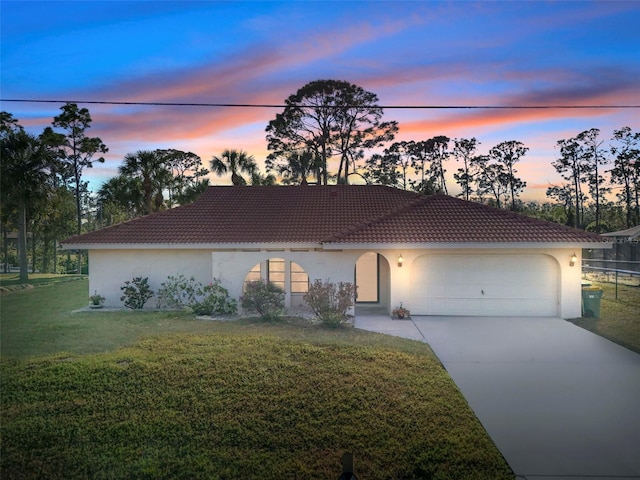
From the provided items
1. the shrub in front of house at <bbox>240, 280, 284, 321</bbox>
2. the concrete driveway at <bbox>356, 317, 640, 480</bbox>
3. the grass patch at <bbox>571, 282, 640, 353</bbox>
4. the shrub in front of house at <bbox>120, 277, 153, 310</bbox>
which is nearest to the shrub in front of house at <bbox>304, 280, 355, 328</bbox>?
the concrete driveway at <bbox>356, 317, 640, 480</bbox>

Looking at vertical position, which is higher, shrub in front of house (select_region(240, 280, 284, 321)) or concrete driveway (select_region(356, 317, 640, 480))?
shrub in front of house (select_region(240, 280, 284, 321))

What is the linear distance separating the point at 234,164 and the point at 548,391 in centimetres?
2015

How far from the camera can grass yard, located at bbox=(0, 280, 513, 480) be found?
512 cm

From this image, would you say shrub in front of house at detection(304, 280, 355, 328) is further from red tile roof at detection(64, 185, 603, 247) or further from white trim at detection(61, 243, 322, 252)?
white trim at detection(61, 243, 322, 252)

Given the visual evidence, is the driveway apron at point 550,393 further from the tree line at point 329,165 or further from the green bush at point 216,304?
the tree line at point 329,165

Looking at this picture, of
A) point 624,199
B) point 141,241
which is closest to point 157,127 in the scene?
point 141,241

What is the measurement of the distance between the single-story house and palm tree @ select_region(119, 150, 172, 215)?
369 inches

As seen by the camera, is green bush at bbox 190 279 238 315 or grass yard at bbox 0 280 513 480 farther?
green bush at bbox 190 279 238 315

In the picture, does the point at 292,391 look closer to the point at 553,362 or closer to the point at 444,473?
the point at 444,473

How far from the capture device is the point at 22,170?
20469mm

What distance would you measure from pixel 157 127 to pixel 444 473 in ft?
42.5

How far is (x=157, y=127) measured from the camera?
1409 centimetres

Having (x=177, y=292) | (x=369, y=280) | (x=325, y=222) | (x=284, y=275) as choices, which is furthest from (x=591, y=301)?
(x=177, y=292)

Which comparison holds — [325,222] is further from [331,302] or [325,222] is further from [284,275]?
[331,302]
